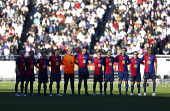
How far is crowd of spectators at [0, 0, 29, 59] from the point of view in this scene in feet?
115

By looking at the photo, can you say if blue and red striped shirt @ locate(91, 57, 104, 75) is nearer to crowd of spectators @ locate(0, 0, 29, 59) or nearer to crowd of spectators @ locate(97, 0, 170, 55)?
crowd of spectators @ locate(97, 0, 170, 55)

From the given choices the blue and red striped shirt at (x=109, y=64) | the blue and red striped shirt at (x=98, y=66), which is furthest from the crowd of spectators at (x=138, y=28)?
the blue and red striped shirt at (x=98, y=66)

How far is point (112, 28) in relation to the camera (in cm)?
3544

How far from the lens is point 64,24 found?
36.2 meters

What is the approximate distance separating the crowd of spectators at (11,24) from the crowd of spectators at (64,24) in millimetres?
930

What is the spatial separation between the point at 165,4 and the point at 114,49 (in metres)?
6.60

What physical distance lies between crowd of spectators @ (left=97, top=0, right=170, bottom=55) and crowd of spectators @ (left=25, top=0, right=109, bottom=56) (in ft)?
3.60

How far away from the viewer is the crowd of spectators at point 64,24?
3416cm

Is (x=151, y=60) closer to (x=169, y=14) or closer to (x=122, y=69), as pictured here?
(x=122, y=69)

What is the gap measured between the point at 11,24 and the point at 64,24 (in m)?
4.36

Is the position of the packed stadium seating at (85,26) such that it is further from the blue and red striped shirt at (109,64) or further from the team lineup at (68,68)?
the blue and red striped shirt at (109,64)

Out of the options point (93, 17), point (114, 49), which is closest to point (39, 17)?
point (93, 17)

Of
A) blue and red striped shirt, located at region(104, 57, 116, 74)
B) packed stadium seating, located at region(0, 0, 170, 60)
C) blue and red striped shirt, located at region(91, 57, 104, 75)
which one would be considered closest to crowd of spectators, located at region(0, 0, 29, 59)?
packed stadium seating, located at region(0, 0, 170, 60)

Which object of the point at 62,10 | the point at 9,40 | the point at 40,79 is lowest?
the point at 40,79
